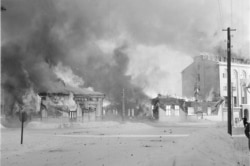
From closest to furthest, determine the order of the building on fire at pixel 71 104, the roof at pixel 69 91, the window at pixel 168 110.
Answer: the building on fire at pixel 71 104 < the roof at pixel 69 91 < the window at pixel 168 110

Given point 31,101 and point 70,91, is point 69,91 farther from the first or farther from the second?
point 31,101

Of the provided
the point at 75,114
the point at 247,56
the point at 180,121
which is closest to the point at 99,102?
the point at 75,114

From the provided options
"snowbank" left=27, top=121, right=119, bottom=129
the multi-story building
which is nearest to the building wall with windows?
the multi-story building

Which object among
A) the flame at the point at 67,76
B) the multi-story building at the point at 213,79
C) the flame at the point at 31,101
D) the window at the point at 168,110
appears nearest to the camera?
the flame at the point at 31,101

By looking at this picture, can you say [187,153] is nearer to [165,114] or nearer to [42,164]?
[42,164]

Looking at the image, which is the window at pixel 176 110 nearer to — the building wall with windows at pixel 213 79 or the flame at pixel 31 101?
the building wall with windows at pixel 213 79

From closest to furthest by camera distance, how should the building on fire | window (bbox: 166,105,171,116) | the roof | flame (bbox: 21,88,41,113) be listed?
flame (bbox: 21,88,41,113), the building on fire, the roof, window (bbox: 166,105,171,116)

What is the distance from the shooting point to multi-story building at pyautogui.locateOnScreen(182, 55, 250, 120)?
5803 centimetres

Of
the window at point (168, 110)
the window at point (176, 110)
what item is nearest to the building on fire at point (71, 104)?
the window at point (168, 110)

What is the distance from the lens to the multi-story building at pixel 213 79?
58.0 m

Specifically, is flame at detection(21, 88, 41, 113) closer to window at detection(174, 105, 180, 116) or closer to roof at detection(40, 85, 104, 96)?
roof at detection(40, 85, 104, 96)

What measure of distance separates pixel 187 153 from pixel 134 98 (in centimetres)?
4700

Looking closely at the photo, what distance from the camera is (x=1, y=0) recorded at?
135ft

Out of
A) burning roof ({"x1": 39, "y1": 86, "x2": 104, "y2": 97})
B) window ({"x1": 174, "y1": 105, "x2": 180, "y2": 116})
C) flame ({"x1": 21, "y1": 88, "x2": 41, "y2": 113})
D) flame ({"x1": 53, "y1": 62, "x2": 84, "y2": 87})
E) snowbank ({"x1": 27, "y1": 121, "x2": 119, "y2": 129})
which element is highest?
flame ({"x1": 53, "y1": 62, "x2": 84, "y2": 87})
